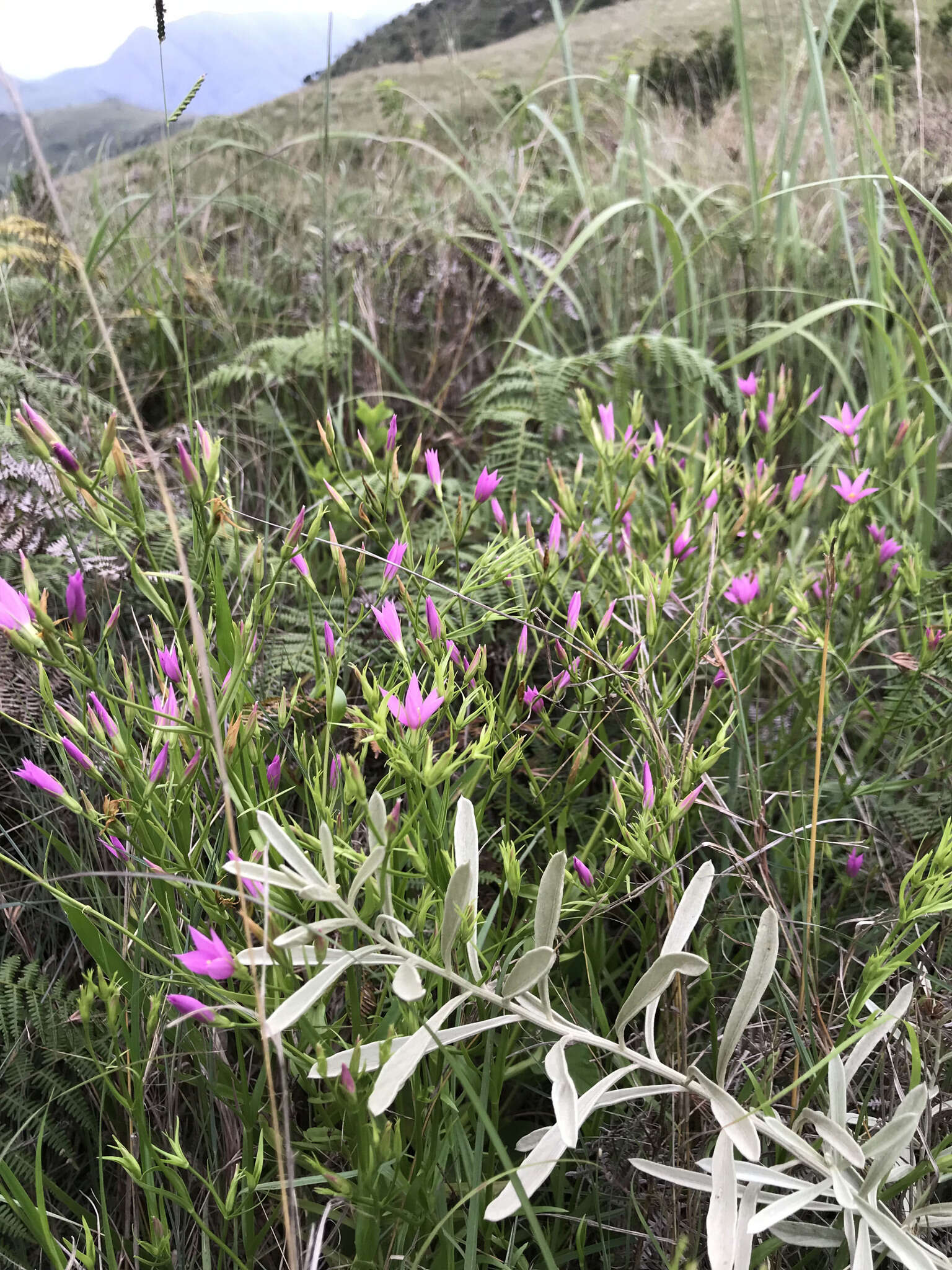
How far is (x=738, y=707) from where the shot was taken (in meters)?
1.12

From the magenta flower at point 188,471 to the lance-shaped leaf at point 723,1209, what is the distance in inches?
29.5

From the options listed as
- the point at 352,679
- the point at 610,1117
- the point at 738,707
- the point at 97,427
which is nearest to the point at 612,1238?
the point at 610,1117

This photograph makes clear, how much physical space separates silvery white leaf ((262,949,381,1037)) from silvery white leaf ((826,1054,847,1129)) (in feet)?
1.45

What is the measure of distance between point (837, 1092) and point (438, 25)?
7.69m

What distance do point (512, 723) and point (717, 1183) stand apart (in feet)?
1.53

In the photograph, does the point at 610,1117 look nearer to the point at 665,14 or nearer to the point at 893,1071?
the point at 893,1071

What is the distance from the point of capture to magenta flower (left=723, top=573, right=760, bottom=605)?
1291 mm

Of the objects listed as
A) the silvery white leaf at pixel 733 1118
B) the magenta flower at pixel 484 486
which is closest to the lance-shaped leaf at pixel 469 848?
the silvery white leaf at pixel 733 1118

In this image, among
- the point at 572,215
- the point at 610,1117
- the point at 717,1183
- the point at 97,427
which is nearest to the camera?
the point at 717,1183

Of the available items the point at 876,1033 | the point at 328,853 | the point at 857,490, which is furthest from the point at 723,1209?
the point at 857,490

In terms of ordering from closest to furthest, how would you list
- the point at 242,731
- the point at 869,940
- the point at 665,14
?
the point at 242,731, the point at 869,940, the point at 665,14

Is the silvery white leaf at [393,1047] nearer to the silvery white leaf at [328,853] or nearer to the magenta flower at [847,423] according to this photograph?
the silvery white leaf at [328,853]

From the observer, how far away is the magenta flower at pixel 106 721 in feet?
2.69

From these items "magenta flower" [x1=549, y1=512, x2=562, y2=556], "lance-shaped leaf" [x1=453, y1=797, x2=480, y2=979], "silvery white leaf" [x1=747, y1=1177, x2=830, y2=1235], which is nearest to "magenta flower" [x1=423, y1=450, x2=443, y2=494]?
"magenta flower" [x1=549, y1=512, x2=562, y2=556]
